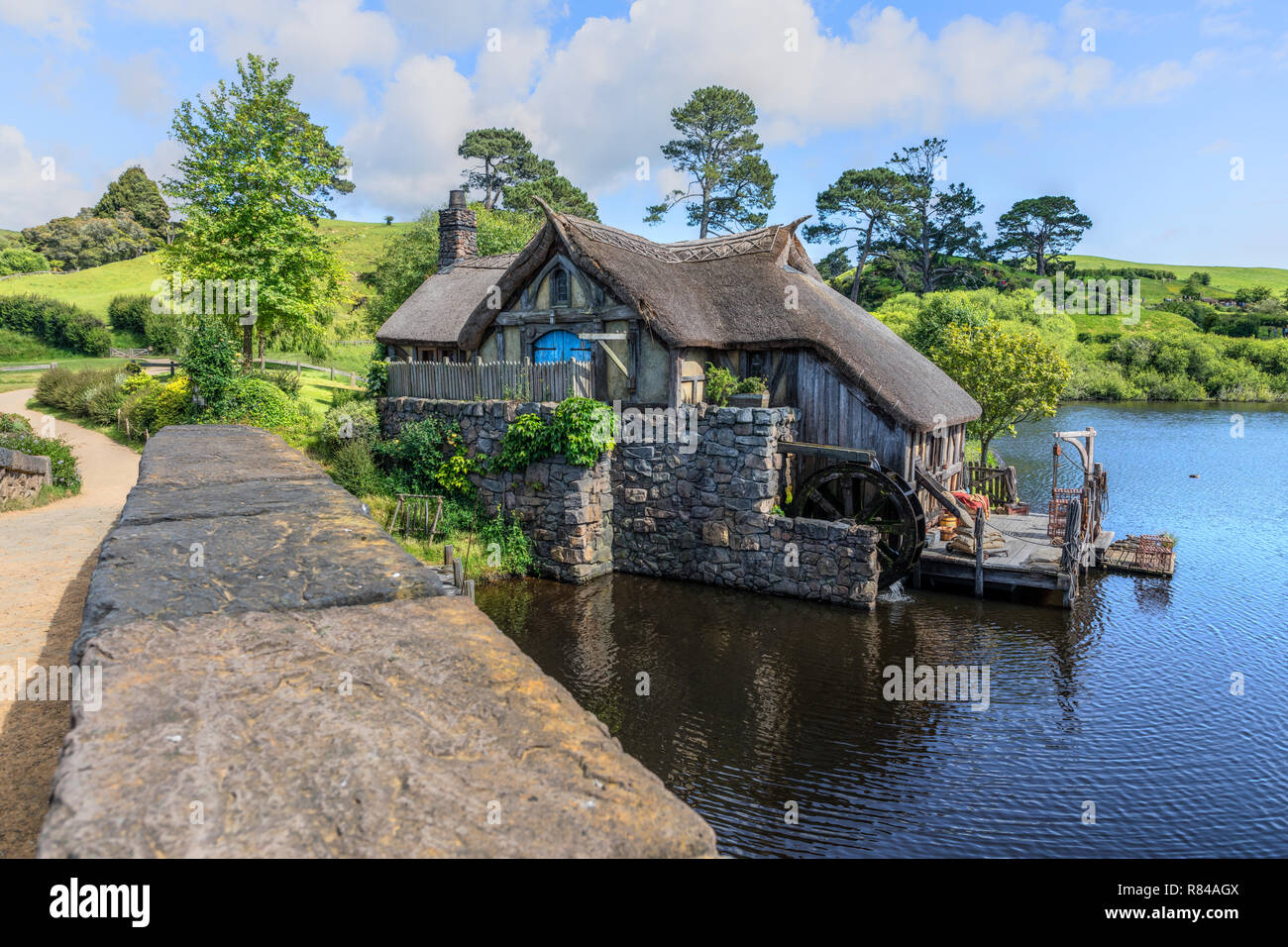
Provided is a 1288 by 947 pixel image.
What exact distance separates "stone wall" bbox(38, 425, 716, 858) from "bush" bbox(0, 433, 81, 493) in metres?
14.9

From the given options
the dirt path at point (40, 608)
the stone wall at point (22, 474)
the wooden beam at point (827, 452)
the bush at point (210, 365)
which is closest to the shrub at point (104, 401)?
the dirt path at point (40, 608)

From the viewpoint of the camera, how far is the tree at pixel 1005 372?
2241 cm

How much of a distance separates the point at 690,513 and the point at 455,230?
16.0 meters

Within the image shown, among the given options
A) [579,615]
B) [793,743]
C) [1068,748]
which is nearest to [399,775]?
[793,743]

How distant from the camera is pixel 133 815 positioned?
2023 mm

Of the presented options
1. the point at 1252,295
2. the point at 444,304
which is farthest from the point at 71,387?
the point at 1252,295

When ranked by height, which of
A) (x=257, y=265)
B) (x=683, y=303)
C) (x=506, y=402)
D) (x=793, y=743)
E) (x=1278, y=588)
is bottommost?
(x=793, y=743)

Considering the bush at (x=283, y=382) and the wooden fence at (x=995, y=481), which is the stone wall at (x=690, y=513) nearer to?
the wooden fence at (x=995, y=481)

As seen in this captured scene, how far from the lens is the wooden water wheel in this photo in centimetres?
1435

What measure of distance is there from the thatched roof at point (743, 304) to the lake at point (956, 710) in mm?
4754

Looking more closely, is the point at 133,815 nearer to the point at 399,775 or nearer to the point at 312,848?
the point at 312,848

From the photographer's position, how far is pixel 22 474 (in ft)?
47.9

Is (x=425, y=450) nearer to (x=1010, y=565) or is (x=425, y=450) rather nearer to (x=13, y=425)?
(x=13, y=425)
